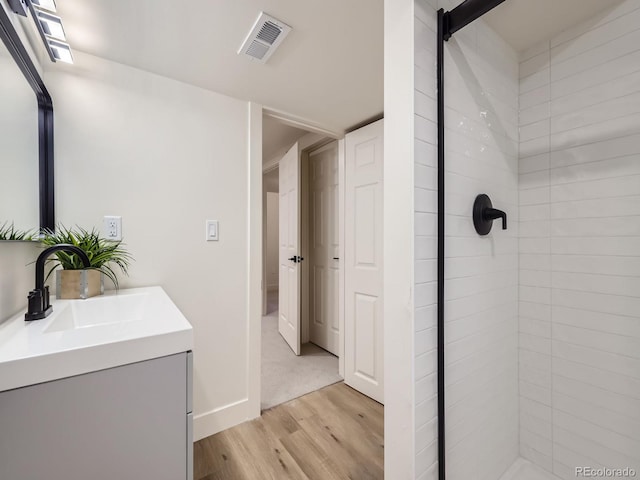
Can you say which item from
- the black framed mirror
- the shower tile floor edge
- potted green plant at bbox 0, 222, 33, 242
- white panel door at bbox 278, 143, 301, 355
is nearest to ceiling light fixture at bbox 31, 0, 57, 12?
the black framed mirror

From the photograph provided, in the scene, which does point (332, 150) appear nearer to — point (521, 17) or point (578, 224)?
point (521, 17)

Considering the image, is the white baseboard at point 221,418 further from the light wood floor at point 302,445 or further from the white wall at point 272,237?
the white wall at point 272,237

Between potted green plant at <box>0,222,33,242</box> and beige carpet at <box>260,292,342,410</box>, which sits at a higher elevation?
potted green plant at <box>0,222,33,242</box>

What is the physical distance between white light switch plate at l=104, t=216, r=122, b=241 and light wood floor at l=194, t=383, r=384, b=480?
1.25 meters

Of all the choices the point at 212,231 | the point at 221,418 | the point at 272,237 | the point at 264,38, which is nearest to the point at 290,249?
the point at 212,231

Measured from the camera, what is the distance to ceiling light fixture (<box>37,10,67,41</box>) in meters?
0.99

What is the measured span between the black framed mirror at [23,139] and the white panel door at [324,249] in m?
1.97

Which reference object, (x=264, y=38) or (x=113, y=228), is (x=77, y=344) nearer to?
(x=113, y=228)

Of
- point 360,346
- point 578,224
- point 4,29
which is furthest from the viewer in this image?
point 360,346

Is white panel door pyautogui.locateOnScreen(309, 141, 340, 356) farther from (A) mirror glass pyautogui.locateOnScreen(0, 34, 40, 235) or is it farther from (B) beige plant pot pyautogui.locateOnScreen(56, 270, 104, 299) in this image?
(A) mirror glass pyautogui.locateOnScreen(0, 34, 40, 235)

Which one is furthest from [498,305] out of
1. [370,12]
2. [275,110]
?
[275,110]

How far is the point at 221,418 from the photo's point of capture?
1.66m

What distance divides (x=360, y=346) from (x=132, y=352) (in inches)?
67.9

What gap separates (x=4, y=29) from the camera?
840 millimetres
